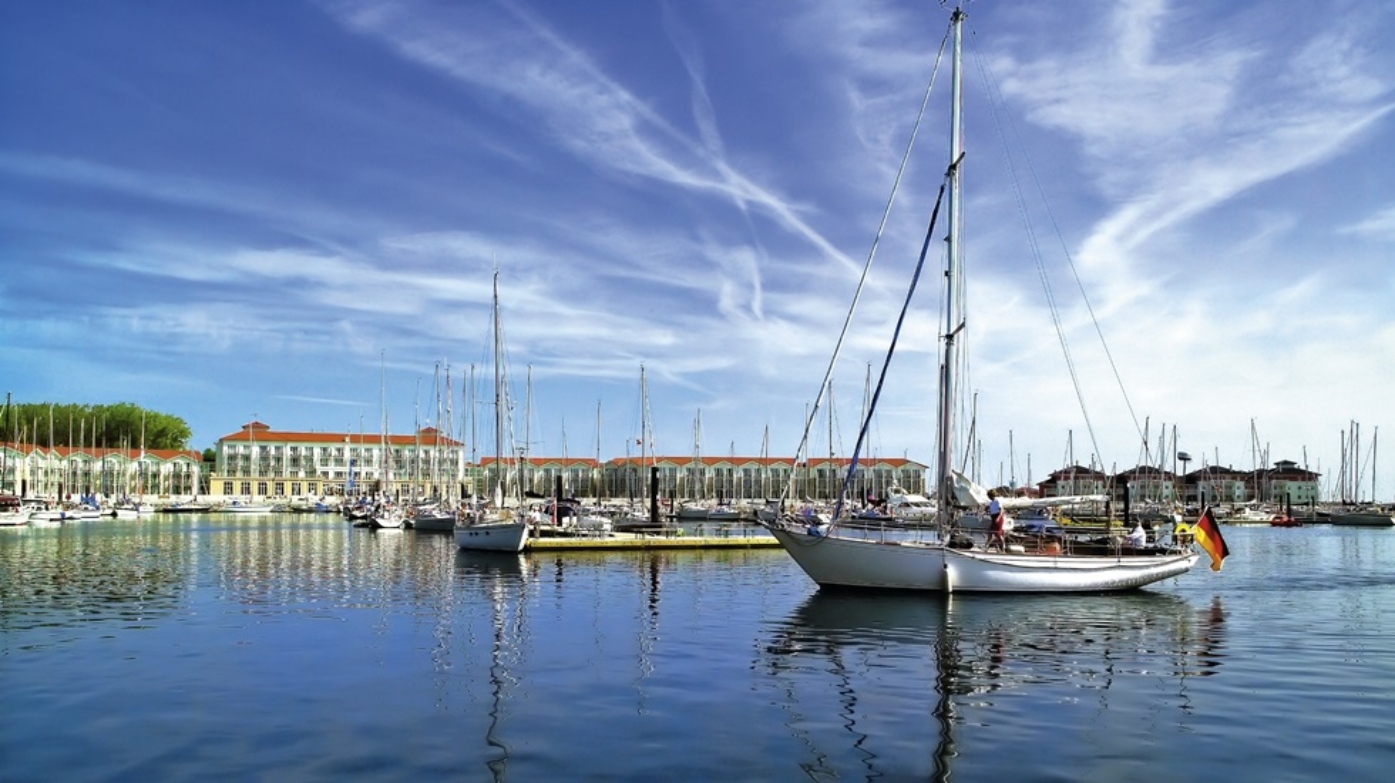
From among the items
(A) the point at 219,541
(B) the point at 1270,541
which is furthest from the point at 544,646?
(B) the point at 1270,541

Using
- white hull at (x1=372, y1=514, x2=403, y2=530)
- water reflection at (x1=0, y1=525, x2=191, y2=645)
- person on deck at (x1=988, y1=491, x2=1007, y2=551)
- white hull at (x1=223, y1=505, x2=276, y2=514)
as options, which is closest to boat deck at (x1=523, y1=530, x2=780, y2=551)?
water reflection at (x1=0, y1=525, x2=191, y2=645)

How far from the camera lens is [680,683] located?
60.8 ft

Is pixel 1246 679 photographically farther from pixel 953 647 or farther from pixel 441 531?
pixel 441 531

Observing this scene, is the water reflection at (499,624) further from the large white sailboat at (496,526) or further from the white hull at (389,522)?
the white hull at (389,522)

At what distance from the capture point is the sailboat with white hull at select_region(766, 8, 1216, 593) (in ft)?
103

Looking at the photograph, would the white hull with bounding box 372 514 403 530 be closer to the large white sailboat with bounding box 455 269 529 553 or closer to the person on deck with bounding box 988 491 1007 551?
the large white sailboat with bounding box 455 269 529 553

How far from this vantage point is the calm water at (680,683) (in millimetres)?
13328

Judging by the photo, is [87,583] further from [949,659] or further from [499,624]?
[949,659]

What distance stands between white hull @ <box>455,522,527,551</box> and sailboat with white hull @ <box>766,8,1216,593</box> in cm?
2217

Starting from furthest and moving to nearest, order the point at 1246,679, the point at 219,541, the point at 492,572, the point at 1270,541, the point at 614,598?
the point at 1270,541 < the point at 219,541 < the point at 492,572 < the point at 614,598 < the point at 1246,679

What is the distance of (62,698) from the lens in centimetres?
1697

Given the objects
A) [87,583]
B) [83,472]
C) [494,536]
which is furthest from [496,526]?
[83,472]

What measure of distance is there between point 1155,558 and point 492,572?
81.1 ft

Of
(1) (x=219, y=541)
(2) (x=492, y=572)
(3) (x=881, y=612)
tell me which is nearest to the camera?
(3) (x=881, y=612)
